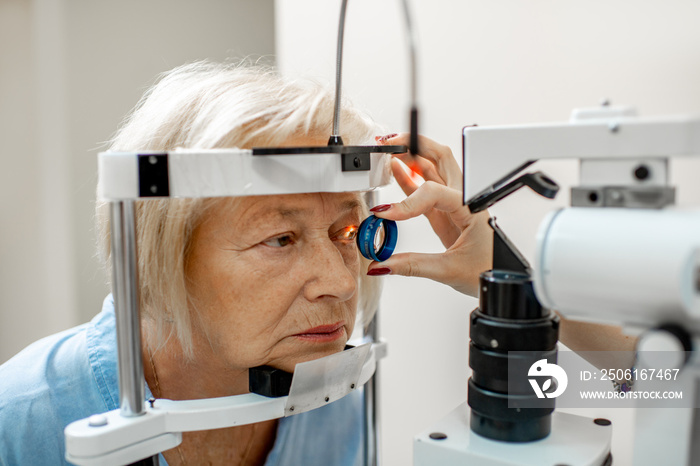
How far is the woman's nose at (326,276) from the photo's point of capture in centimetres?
90

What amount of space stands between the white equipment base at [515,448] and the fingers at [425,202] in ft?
1.08

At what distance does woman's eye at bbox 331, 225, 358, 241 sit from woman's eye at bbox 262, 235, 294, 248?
87 millimetres

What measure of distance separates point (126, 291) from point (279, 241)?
0.27m

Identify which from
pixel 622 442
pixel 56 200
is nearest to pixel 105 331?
pixel 622 442

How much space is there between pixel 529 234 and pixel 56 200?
155cm

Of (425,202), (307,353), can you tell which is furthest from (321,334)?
(425,202)

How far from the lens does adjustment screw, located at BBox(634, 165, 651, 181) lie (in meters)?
0.58

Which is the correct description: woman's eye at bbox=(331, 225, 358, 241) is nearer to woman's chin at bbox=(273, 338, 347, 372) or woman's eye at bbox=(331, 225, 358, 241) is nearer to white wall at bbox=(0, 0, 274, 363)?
woman's chin at bbox=(273, 338, 347, 372)

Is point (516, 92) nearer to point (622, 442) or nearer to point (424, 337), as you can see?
point (424, 337)

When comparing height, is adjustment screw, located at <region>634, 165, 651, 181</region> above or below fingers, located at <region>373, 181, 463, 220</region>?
above

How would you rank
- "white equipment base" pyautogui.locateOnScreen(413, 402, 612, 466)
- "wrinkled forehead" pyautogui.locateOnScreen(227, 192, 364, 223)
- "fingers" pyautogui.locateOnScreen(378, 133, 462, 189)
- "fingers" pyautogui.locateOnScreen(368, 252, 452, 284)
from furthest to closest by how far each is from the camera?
"fingers" pyautogui.locateOnScreen(378, 133, 462, 189)
"fingers" pyautogui.locateOnScreen(368, 252, 452, 284)
"wrinkled forehead" pyautogui.locateOnScreen(227, 192, 364, 223)
"white equipment base" pyautogui.locateOnScreen(413, 402, 612, 466)

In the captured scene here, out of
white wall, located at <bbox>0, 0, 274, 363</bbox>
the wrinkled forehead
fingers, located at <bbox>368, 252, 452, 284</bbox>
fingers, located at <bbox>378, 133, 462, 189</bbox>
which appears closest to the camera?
the wrinkled forehead

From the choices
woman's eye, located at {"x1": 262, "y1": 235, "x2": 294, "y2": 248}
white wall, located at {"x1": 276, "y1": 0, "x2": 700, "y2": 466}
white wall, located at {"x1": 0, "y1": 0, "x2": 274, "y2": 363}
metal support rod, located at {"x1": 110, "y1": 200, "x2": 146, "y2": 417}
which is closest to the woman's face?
woman's eye, located at {"x1": 262, "y1": 235, "x2": 294, "y2": 248}

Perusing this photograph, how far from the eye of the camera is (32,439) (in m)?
1.02
